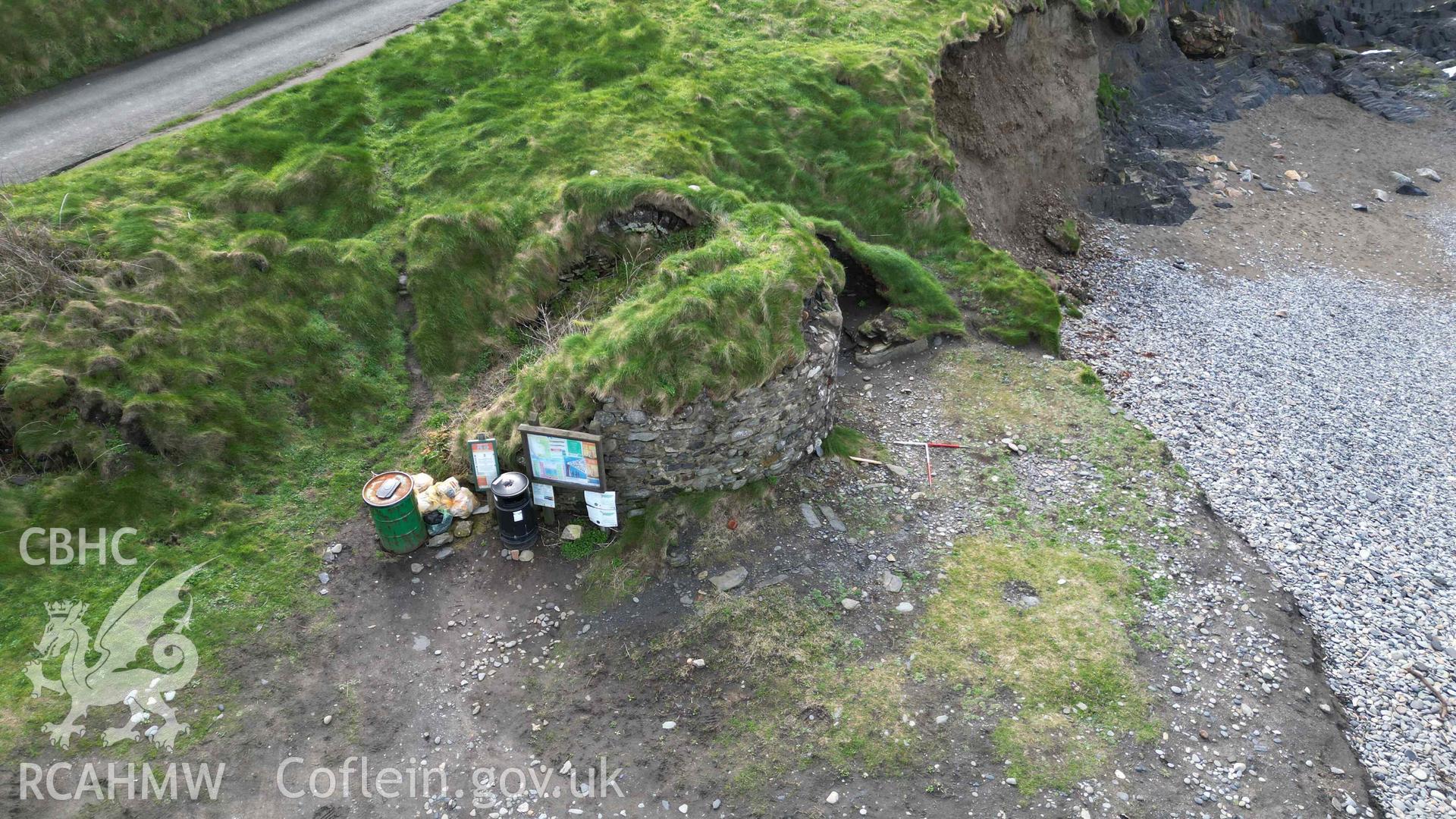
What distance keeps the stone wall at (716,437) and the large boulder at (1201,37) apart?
3377 cm

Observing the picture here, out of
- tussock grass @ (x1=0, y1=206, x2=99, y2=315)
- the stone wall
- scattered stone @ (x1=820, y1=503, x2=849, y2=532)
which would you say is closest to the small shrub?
the stone wall

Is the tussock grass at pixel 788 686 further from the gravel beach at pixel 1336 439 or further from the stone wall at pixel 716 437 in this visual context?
the gravel beach at pixel 1336 439

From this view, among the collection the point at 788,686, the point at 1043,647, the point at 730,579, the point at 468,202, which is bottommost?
the point at 1043,647

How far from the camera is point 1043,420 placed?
16.7 m

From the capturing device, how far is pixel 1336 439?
705 inches

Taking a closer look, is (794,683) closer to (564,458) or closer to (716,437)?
(716,437)

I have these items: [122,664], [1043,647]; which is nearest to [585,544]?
[122,664]

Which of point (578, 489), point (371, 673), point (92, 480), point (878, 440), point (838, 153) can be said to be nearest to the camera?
point (371, 673)

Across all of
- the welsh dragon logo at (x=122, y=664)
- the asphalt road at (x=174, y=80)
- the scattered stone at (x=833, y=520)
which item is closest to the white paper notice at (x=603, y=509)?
the scattered stone at (x=833, y=520)

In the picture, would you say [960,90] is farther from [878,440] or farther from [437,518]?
[437,518]

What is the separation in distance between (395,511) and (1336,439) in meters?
19.5

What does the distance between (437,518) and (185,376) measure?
4.80 m

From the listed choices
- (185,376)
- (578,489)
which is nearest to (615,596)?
(578,489)

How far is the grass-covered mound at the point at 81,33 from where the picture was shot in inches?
740
